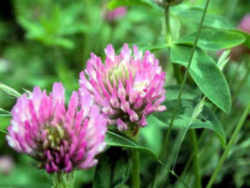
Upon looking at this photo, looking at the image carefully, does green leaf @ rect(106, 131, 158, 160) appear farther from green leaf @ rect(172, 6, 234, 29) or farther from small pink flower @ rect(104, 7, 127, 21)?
small pink flower @ rect(104, 7, 127, 21)

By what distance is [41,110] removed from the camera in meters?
0.82

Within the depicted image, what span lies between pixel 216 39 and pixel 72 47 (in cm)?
166

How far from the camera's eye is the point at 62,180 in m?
0.87

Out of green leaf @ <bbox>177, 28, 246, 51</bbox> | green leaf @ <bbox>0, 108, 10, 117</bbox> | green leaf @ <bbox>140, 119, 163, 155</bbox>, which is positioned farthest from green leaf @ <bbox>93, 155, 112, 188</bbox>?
green leaf @ <bbox>140, 119, 163, 155</bbox>

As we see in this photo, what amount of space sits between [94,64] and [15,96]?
0.20 meters

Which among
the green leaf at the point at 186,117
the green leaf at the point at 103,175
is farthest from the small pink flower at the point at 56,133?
the green leaf at the point at 186,117

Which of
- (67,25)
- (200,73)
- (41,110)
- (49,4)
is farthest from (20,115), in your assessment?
(49,4)

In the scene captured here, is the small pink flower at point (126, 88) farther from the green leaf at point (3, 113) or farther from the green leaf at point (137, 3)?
the green leaf at point (137, 3)

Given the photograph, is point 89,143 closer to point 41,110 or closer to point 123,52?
point 41,110

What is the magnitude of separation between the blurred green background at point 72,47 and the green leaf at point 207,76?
21 cm

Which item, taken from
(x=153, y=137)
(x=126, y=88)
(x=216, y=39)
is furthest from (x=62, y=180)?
(x=153, y=137)

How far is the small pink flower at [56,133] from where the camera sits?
2.57ft

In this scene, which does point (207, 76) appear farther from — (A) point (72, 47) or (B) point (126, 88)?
(A) point (72, 47)

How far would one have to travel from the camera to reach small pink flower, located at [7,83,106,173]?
0.78m
